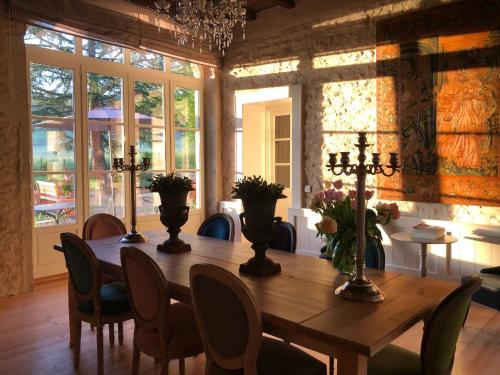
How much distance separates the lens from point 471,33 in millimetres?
4047

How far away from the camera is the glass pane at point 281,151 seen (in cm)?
614

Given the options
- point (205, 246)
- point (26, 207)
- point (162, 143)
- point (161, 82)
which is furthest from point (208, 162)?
point (205, 246)

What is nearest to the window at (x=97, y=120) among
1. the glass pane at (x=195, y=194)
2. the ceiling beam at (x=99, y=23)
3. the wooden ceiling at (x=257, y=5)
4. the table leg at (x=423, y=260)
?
the glass pane at (x=195, y=194)

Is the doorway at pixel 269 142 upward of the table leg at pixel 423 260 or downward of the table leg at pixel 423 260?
upward

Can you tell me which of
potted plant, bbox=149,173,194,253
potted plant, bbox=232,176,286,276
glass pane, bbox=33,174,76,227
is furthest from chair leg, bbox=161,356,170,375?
glass pane, bbox=33,174,76,227

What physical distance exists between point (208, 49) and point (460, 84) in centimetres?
335

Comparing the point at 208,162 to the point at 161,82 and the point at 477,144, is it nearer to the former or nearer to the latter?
the point at 161,82

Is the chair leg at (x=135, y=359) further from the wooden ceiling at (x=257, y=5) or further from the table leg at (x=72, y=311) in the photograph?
the wooden ceiling at (x=257, y=5)

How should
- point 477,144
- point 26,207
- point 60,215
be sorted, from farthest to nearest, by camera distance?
point 60,215 → point 26,207 → point 477,144

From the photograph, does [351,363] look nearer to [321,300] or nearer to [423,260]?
[321,300]

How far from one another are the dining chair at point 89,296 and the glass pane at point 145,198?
113 inches

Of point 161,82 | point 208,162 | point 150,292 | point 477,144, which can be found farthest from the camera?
point 208,162

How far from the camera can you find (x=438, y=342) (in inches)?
68.1

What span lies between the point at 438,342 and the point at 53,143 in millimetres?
4356
